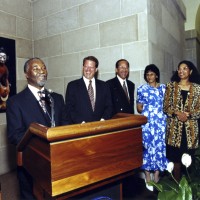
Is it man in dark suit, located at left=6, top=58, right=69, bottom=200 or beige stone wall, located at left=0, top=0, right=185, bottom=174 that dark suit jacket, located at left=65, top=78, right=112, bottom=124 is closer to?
man in dark suit, located at left=6, top=58, right=69, bottom=200

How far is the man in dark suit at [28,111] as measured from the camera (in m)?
1.72

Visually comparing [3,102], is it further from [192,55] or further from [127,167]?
[192,55]

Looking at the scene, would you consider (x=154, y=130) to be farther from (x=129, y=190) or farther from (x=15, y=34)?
(x=15, y=34)

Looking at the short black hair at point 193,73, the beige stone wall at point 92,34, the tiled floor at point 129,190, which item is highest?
the beige stone wall at point 92,34

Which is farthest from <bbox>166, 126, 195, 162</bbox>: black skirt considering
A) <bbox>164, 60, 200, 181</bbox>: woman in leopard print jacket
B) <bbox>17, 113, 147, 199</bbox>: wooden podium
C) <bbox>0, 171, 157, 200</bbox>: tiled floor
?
<bbox>17, 113, 147, 199</bbox>: wooden podium

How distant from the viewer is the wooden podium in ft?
3.78

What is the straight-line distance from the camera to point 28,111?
1.83 meters

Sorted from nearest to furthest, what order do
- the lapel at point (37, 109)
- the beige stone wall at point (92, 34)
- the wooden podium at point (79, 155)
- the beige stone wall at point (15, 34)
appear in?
the wooden podium at point (79, 155)
the lapel at point (37, 109)
the beige stone wall at point (92, 34)
the beige stone wall at point (15, 34)

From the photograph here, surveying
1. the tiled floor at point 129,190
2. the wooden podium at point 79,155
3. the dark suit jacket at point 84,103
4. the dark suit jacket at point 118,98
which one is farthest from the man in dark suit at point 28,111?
the tiled floor at point 129,190

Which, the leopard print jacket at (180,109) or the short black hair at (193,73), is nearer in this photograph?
the leopard print jacket at (180,109)

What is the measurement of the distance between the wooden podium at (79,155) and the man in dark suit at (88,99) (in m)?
1.17

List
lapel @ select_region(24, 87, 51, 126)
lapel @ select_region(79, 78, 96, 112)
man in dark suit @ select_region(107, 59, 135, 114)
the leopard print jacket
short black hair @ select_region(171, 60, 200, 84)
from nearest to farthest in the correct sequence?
lapel @ select_region(24, 87, 51, 126) < lapel @ select_region(79, 78, 96, 112) < the leopard print jacket < short black hair @ select_region(171, 60, 200, 84) < man in dark suit @ select_region(107, 59, 135, 114)

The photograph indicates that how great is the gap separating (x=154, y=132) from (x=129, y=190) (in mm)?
799

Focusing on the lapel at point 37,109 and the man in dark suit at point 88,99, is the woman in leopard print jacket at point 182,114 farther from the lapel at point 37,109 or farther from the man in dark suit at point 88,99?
the lapel at point 37,109
